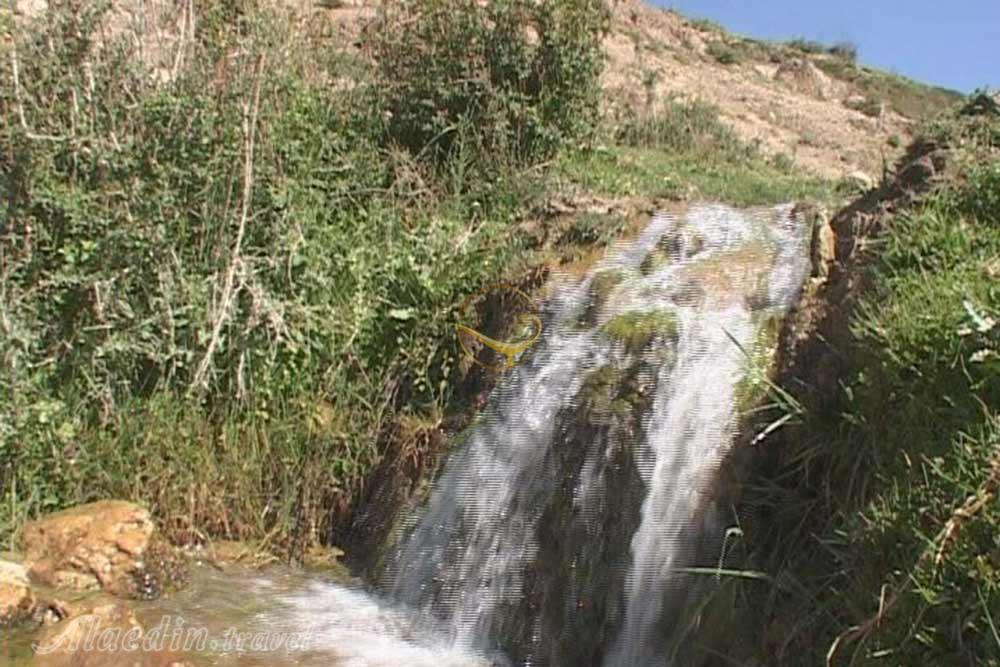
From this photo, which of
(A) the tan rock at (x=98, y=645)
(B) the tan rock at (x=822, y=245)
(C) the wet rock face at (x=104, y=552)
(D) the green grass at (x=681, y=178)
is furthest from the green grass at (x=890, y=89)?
(A) the tan rock at (x=98, y=645)

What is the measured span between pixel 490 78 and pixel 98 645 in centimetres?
469

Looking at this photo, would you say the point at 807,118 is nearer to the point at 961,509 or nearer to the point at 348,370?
the point at 348,370

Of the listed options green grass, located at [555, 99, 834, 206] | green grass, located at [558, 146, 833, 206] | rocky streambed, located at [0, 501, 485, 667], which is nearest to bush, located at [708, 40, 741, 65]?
green grass, located at [555, 99, 834, 206]

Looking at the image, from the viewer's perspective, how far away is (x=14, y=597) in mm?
4500

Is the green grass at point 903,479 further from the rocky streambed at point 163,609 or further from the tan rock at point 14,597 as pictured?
the tan rock at point 14,597

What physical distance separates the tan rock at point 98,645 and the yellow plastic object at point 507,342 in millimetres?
2124

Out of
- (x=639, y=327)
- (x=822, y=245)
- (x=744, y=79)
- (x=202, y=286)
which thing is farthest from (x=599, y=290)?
(x=744, y=79)

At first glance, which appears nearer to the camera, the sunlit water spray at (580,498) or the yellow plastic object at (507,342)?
the sunlit water spray at (580,498)

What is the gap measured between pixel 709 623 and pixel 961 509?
112cm

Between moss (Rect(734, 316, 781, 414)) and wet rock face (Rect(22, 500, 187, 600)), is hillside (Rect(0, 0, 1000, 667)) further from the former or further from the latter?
wet rock face (Rect(22, 500, 187, 600))

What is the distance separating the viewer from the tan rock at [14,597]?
4.46m

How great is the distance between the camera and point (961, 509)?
299 centimetres

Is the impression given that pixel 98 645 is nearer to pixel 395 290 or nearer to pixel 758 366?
pixel 395 290

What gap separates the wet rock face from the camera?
4863 mm
